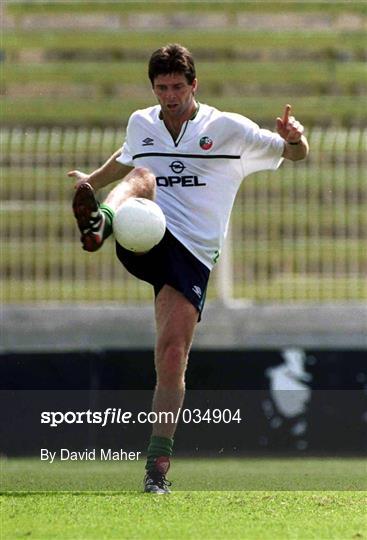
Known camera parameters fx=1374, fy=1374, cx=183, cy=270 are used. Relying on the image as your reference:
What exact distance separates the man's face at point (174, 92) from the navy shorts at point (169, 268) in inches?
19.7

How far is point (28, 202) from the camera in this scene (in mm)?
9938

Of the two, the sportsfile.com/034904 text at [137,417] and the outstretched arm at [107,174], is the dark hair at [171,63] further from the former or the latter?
the sportsfile.com/034904 text at [137,417]

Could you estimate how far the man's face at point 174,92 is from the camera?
548 cm

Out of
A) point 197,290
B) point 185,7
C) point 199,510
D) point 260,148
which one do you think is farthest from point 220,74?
point 199,510

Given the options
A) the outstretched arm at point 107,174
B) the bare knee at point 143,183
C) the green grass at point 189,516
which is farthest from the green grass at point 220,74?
the green grass at point 189,516

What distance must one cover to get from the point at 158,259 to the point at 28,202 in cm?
457

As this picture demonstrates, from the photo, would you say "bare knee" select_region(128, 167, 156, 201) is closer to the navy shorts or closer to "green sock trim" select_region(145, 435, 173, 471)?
the navy shorts

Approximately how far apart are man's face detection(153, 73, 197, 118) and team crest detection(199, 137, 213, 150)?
136 mm

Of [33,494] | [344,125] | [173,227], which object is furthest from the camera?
[344,125]

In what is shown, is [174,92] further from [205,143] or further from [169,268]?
[169,268]

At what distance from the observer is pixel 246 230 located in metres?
9.82

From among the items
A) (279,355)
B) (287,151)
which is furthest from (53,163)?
(287,151)

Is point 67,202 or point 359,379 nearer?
point 359,379

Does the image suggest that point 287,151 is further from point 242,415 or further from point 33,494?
point 242,415
